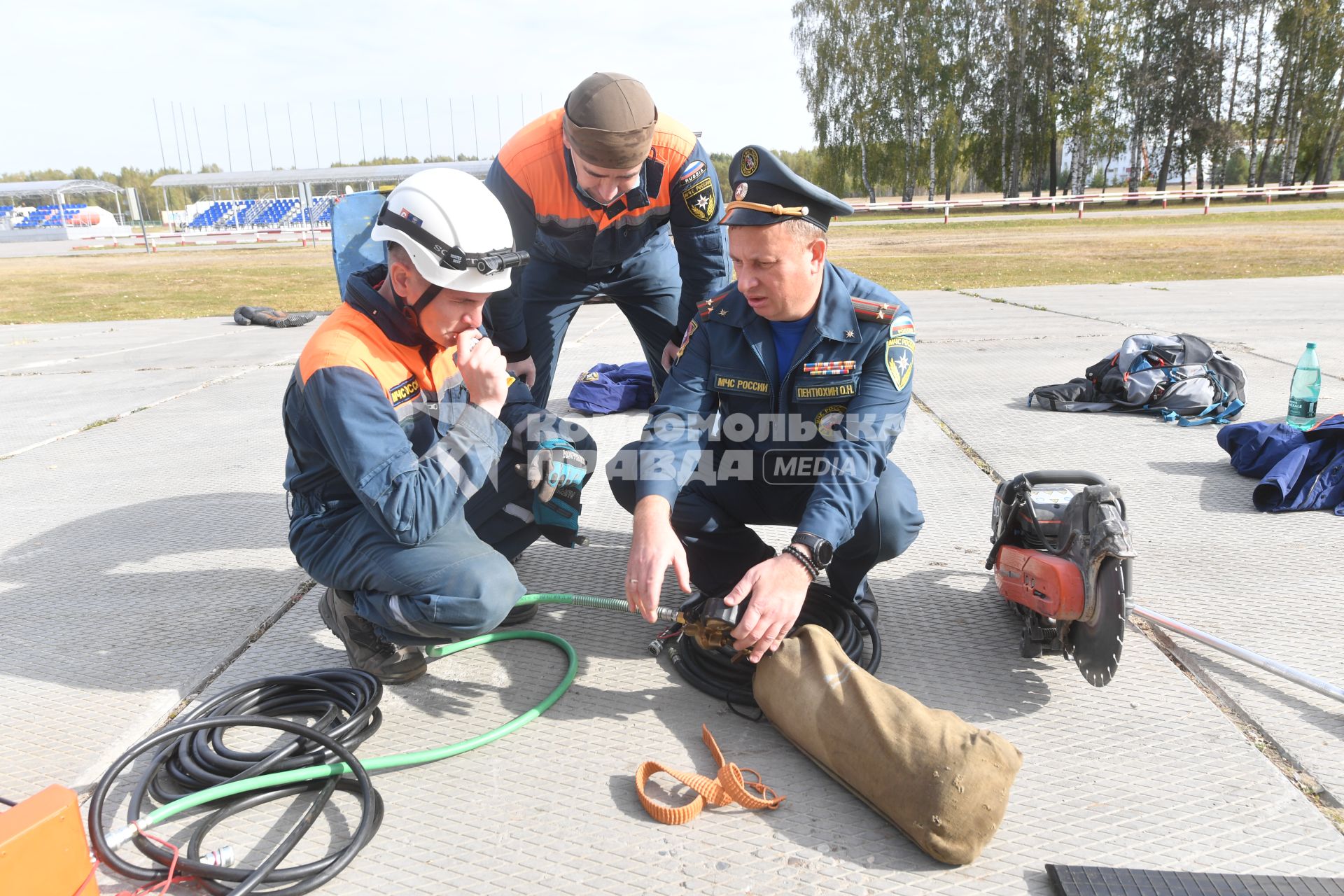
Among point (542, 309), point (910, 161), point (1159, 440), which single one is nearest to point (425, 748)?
point (542, 309)

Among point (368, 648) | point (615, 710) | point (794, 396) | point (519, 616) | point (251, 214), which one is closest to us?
point (615, 710)

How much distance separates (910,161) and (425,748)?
1591 inches

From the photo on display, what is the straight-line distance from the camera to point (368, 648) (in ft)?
7.57

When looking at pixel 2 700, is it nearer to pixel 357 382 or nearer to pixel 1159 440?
pixel 357 382

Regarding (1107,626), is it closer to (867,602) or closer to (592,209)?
(867,602)

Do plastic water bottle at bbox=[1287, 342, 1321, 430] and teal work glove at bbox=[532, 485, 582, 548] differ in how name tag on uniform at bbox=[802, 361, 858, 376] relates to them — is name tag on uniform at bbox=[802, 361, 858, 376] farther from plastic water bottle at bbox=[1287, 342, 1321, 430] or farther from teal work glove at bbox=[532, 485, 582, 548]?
plastic water bottle at bbox=[1287, 342, 1321, 430]

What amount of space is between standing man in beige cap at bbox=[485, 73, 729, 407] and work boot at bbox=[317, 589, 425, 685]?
1411 mm

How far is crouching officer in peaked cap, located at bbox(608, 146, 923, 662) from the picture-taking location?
7.59ft

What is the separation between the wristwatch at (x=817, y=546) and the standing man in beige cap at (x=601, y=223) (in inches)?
60.3

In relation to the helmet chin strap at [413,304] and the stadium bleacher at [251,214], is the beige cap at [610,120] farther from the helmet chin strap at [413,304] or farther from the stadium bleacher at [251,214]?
the stadium bleacher at [251,214]

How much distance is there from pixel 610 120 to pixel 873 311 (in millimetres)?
1097

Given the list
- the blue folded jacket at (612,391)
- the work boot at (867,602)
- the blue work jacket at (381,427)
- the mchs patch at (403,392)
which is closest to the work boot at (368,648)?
the blue work jacket at (381,427)

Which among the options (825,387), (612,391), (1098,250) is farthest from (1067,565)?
(1098,250)

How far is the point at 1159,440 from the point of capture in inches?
173
